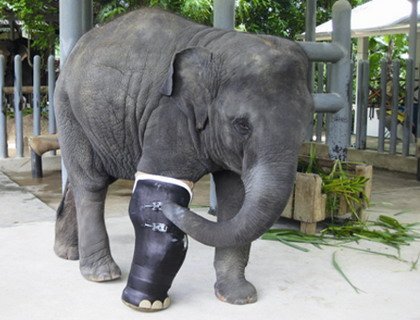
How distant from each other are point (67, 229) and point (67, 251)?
0.13 m

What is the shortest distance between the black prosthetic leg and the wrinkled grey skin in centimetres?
7

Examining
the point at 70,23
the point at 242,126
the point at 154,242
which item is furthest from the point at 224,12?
the point at 154,242

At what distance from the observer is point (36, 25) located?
12906 millimetres

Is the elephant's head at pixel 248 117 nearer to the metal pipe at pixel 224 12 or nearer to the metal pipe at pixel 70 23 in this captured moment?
the metal pipe at pixel 70 23

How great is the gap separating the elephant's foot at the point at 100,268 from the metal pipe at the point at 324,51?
1875 millimetres

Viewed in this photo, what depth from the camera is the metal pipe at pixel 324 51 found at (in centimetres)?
427

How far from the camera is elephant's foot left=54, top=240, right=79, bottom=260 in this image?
3746 mm

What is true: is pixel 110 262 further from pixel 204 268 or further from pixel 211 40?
pixel 211 40

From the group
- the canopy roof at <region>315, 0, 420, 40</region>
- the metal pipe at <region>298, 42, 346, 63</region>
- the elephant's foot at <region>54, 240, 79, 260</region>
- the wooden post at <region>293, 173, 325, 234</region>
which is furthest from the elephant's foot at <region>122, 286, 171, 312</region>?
the canopy roof at <region>315, 0, 420, 40</region>

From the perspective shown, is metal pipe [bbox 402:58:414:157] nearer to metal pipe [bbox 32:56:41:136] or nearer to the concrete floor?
the concrete floor

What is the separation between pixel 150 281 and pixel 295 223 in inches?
82.3

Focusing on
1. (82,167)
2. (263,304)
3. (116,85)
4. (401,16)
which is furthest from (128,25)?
(401,16)

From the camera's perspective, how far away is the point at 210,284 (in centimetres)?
335

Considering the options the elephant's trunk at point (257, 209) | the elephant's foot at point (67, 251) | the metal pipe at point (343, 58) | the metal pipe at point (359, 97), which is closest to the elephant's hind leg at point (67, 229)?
the elephant's foot at point (67, 251)
